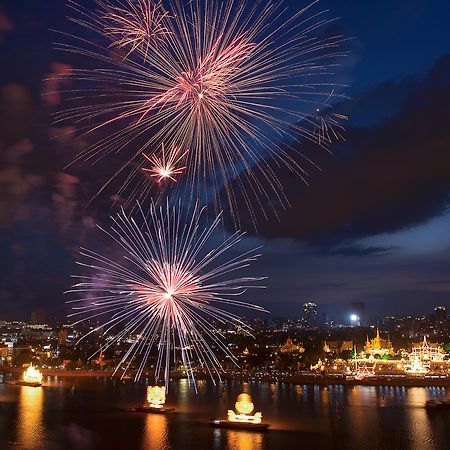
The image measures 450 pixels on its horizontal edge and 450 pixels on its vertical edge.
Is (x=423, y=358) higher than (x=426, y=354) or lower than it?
lower

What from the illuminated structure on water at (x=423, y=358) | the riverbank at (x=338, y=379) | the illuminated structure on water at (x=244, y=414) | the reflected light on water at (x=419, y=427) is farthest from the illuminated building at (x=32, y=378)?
the illuminated structure on water at (x=423, y=358)

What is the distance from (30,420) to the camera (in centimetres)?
1759

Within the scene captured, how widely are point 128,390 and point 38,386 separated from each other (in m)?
4.99

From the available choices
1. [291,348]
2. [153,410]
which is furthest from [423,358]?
[153,410]

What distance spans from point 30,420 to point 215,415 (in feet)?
18.0

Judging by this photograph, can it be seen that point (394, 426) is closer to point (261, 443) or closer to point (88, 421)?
point (261, 443)

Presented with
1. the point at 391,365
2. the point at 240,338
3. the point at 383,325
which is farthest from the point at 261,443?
the point at 383,325

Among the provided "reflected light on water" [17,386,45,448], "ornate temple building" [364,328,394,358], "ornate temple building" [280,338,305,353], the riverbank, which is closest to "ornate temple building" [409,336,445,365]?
"ornate temple building" [364,328,394,358]

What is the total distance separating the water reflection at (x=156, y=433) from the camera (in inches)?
541

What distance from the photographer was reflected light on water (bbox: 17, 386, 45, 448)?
14.2 meters

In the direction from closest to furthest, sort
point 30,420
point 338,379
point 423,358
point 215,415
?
point 30,420, point 215,415, point 338,379, point 423,358

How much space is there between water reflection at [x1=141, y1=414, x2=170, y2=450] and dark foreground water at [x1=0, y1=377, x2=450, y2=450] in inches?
1.0

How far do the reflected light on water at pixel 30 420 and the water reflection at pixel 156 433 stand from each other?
242 centimetres

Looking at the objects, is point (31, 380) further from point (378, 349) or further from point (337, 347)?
point (337, 347)
